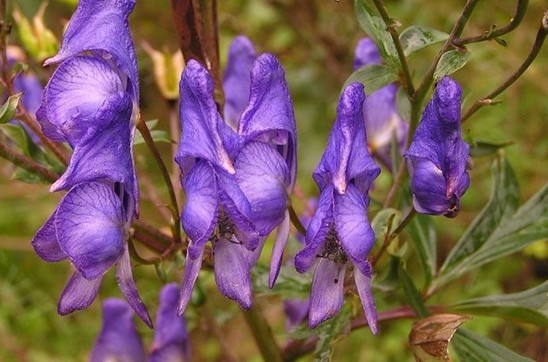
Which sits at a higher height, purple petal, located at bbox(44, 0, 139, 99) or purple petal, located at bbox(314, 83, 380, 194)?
purple petal, located at bbox(44, 0, 139, 99)

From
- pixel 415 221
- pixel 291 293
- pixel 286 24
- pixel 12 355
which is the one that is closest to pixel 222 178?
pixel 291 293

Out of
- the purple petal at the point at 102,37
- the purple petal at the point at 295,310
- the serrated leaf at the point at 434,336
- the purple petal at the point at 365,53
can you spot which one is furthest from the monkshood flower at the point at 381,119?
the purple petal at the point at 102,37

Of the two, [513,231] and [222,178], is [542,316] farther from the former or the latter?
[222,178]

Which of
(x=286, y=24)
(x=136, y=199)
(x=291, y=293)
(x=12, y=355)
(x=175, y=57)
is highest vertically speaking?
(x=136, y=199)

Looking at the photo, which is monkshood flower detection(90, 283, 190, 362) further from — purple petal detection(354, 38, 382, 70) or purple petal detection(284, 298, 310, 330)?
purple petal detection(354, 38, 382, 70)

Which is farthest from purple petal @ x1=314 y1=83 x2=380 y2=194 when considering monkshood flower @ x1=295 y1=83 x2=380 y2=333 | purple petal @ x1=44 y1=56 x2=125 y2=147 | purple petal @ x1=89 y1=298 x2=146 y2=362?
purple petal @ x1=89 y1=298 x2=146 y2=362

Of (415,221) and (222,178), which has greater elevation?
(222,178)

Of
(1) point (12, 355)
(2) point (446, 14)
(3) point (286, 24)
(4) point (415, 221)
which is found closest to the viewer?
(4) point (415, 221)
